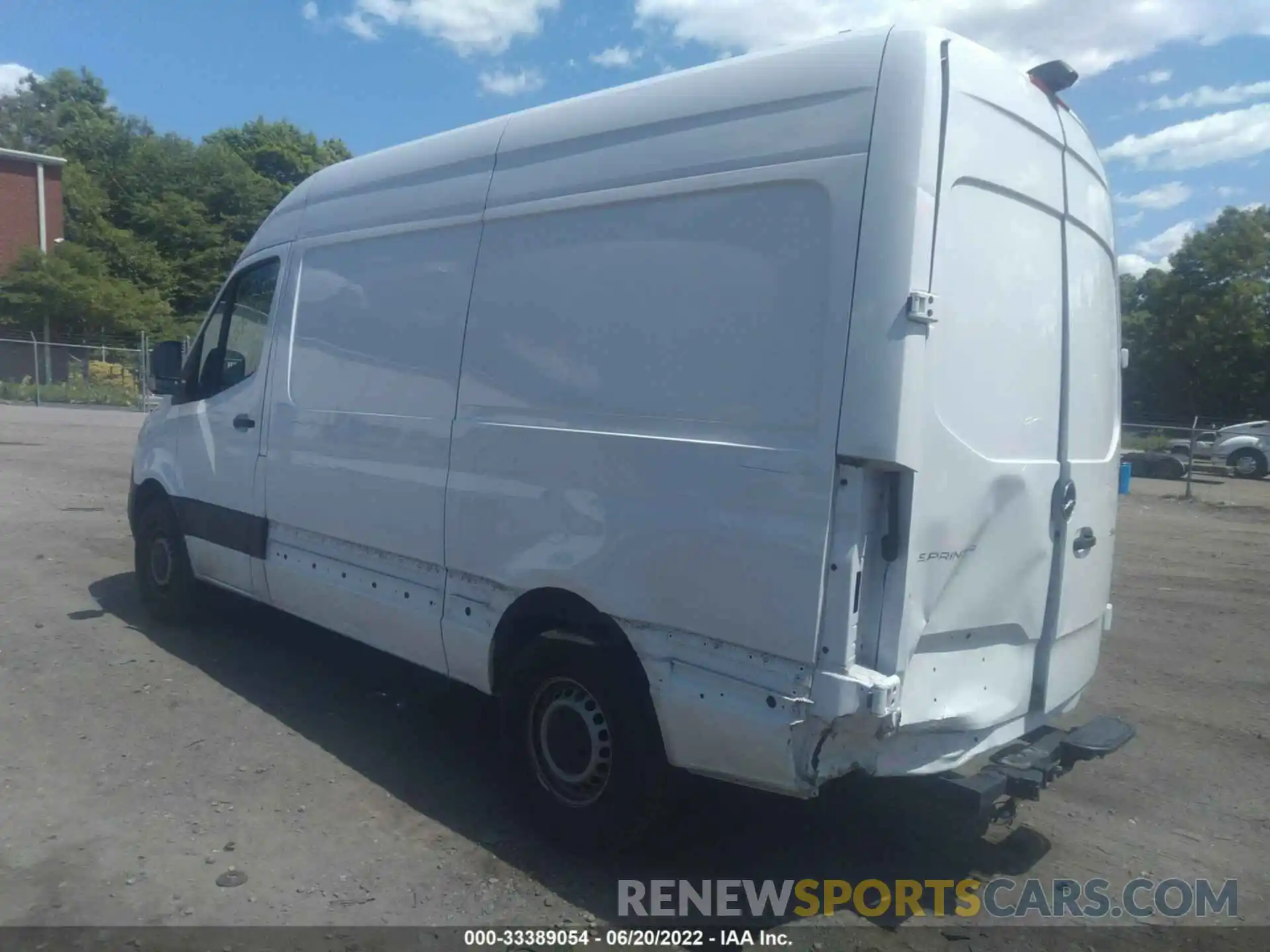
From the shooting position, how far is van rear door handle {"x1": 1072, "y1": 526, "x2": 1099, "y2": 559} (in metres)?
4.06

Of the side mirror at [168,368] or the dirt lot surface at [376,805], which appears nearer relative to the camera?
the dirt lot surface at [376,805]

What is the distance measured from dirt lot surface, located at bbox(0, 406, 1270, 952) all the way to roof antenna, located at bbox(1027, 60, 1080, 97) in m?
3.06

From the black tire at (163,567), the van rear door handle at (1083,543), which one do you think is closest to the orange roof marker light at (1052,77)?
the van rear door handle at (1083,543)

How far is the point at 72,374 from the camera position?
3544 centimetres

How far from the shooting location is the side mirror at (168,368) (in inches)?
269

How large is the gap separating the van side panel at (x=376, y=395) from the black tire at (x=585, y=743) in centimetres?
66

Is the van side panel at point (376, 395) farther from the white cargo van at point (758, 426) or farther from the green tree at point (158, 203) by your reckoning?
the green tree at point (158, 203)

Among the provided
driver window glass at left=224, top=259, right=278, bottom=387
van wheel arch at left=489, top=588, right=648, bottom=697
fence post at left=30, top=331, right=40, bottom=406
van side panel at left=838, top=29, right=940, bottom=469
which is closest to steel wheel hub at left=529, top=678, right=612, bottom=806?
van wheel arch at left=489, top=588, right=648, bottom=697

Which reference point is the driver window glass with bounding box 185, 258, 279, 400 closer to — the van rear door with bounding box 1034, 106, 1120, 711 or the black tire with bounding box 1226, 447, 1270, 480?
the van rear door with bounding box 1034, 106, 1120, 711

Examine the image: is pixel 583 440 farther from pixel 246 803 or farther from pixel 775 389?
pixel 246 803

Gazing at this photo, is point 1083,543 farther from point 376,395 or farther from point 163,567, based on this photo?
point 163,567

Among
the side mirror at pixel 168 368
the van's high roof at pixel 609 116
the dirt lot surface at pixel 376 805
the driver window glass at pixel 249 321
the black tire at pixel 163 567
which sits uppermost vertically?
the van's high roof at pixel 609 116

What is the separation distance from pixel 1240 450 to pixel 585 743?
26408 mm

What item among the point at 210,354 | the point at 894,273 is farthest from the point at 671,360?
the point at 210,354
